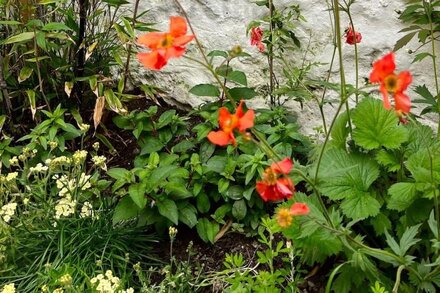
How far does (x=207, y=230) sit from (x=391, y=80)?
3.98 feet

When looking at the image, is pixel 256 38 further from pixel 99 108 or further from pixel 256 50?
pixel 99 108

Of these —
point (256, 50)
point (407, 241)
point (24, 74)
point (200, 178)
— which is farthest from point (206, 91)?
point (407, 241)

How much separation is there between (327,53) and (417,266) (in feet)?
4.03

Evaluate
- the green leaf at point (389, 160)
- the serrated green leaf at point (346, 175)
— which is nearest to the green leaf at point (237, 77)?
the serrated green leaf at point (346, 175)

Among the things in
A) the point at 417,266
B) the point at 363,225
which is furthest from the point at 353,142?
the point at 417,266

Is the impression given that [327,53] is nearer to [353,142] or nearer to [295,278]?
[353,142]

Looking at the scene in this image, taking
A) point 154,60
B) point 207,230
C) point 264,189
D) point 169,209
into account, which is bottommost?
point 207,230

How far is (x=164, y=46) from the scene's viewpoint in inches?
48.8

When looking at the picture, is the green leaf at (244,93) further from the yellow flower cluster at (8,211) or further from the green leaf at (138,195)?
the yellow flower cluster at (8,211)

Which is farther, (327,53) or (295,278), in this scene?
(327,53)

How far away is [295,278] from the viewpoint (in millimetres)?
2047

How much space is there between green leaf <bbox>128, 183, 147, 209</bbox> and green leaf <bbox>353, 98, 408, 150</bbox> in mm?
757

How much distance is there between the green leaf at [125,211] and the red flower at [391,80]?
121cm

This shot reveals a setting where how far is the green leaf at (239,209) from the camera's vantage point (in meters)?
2.26
